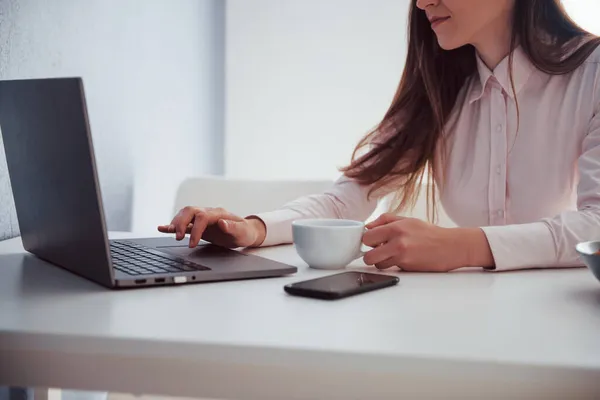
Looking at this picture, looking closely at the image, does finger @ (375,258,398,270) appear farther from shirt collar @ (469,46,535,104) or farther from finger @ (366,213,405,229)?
shirt collar @ (469,46,535,104)

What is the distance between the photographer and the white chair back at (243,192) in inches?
63.6

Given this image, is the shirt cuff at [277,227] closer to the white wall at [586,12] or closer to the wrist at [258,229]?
the wrist at [258,229]

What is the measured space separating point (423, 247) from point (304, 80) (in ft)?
5.31

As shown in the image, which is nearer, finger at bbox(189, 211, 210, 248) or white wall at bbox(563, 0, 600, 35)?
finger at bbox(189, 211, 210, 248)

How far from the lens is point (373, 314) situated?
649mm

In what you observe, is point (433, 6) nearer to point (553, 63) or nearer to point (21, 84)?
point (553, 63)

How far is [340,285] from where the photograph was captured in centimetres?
74

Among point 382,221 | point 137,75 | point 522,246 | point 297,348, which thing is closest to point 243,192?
point 137,75

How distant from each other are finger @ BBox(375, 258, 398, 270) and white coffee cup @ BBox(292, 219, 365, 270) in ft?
0.14

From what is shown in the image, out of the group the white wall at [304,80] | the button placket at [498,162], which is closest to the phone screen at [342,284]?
the button placket at [498,162]

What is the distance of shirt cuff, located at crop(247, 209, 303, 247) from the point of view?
1.10 meters

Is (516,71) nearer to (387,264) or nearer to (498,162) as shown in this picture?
(498,162)

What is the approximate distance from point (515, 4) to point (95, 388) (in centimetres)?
107

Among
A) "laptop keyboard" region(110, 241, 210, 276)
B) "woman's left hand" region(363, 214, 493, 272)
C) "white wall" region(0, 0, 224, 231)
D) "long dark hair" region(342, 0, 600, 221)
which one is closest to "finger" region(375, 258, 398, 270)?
"woman's left hand" region(363, 214, 493, 272)
